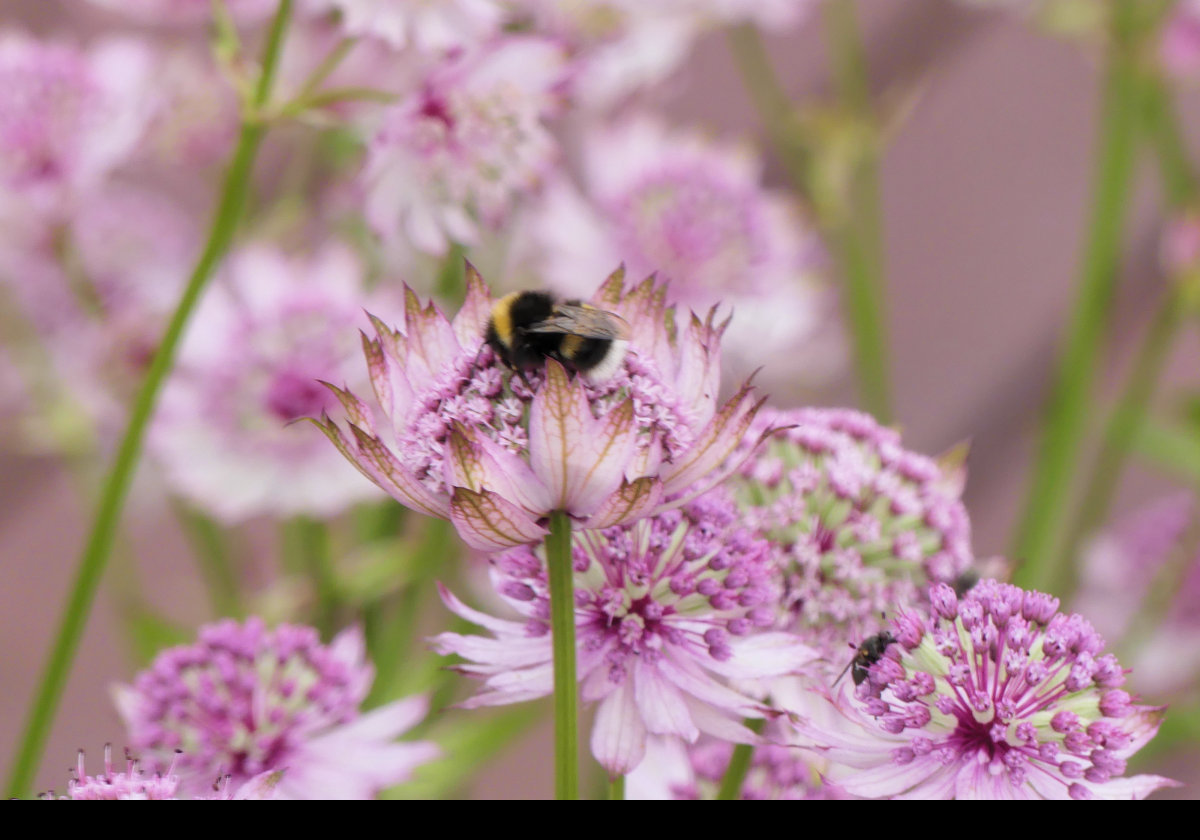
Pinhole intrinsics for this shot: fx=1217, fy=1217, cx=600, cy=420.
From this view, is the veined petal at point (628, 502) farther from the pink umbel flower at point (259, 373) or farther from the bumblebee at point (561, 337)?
the pink umbel flower at point (259, 373)

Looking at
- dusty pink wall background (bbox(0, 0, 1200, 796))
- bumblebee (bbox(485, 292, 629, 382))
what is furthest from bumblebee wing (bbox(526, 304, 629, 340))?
dusty pink wall background (bbox(0, 0, 1200, 796))

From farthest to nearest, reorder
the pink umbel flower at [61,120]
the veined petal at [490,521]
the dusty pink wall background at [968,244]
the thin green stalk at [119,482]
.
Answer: the dusty pink wall background at [968,244] → the pink umbel flower at [61,120] → the thin green stalk at [119,482] → the veined petal at [490,521]

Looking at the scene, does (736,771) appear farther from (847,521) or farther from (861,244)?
(861,244)

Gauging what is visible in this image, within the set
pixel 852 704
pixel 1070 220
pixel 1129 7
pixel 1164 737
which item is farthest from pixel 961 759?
pixel 1070 220

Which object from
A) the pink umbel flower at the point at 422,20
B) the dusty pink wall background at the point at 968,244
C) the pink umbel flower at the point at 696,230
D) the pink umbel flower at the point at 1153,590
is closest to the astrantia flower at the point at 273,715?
the pink umbel flower at the point at 422,20

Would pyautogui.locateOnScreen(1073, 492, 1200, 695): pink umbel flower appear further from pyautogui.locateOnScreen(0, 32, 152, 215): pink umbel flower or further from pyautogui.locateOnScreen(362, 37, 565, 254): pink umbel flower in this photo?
pyautogui.locateOnScreen(0, 32, 152, 215): pink umbel flower

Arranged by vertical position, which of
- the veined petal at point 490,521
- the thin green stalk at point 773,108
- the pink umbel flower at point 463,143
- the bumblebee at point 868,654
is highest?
the thin green stalk at point 773,108

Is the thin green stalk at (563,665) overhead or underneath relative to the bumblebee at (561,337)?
underneath
